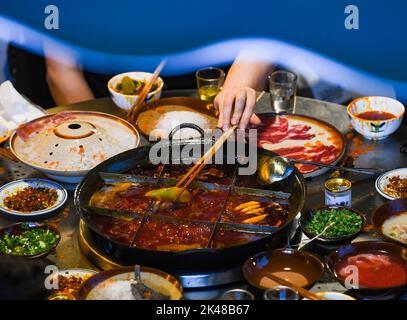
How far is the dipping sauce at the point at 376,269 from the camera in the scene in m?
2.78

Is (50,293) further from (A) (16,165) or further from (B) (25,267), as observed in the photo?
(A) (16,165)

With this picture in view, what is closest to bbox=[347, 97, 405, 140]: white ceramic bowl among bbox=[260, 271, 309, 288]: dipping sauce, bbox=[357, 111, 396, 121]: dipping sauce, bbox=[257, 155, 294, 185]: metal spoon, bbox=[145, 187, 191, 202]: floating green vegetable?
bbox=[357, 111, 396, 121]: dipping sauce

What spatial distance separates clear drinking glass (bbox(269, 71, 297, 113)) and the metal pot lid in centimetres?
94

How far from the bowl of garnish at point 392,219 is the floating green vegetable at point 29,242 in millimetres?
1539

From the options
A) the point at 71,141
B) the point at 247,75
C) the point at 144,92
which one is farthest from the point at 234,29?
the point at 71,141

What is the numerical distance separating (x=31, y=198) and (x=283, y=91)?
1.69 metres

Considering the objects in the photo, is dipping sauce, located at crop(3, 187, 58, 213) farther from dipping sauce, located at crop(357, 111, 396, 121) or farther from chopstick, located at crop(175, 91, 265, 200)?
dipping sauce, located at crop(357, 111, 396, 121)

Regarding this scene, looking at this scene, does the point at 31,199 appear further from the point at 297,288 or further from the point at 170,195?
the point at 297,288

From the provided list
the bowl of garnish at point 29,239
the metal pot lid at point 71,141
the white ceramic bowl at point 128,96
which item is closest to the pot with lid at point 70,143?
the metal pot lid at point 71,141

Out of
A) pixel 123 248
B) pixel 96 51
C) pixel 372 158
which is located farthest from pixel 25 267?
pixel 96 51

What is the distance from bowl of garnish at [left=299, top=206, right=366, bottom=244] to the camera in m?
3.07

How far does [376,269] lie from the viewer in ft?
9.37

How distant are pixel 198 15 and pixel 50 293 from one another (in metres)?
1.80

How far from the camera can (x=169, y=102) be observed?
4.34 metres
